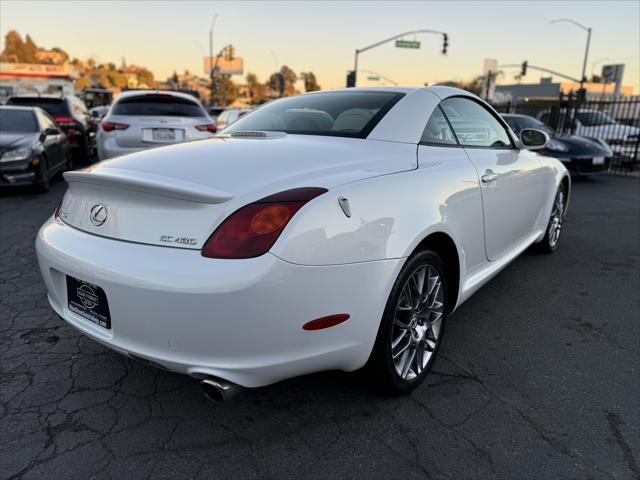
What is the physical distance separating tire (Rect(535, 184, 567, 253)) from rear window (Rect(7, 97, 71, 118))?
391 inches

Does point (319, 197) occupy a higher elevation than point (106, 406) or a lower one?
higher

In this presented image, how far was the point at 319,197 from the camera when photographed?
188 cm

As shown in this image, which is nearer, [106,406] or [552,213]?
[106,406]

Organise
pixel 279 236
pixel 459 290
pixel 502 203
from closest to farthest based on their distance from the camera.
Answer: pixel 279 236 < pixel 459 290 < pixel 502 203

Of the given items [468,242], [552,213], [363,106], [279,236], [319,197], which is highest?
[363,106]

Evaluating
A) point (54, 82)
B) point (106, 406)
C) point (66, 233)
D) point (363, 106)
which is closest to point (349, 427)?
point (106, 406)

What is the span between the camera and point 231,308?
5.71 ft

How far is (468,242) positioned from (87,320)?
1986 millimetres

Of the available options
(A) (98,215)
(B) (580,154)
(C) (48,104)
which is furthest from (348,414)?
(C) (48,104)

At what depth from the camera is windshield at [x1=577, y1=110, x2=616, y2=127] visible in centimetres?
1420

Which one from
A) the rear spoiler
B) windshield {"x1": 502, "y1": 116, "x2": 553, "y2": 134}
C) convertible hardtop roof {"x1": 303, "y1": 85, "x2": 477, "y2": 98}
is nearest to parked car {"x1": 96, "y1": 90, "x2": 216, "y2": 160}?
convertible hardtop roof {"x1": 303, "y1": 85, "x2": 477, "y2": 98}

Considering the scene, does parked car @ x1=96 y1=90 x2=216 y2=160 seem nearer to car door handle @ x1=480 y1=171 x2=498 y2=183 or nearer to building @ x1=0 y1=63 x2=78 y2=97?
car door handle @ x1=480 y1=171 x2=498 y2=183

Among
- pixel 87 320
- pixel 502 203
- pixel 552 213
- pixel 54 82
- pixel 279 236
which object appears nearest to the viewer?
pixel 279 236

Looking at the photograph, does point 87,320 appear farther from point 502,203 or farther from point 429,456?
point 502,203
